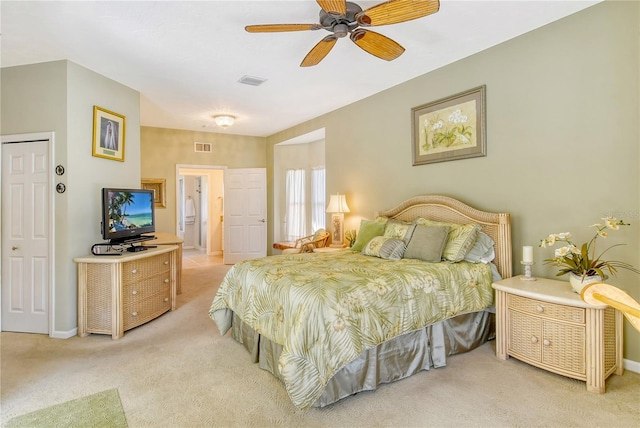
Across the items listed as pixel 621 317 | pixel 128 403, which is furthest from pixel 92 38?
pixel 621 317

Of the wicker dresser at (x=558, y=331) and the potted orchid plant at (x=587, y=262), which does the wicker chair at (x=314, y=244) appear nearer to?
the wicker dresser at (x=558, y=331)

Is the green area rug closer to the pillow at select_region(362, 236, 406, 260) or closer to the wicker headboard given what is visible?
the pillow at select_region(362, 236, 406, 260)

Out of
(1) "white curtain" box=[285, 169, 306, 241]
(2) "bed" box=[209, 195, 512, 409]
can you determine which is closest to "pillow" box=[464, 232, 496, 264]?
(2) "bed" box=[209, 195, 512, 409]

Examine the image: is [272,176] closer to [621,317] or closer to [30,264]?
[30,264]

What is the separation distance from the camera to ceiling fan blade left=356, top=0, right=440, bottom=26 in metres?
1.97

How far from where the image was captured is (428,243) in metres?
3.08

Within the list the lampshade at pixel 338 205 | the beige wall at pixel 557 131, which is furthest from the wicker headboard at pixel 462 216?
the lampshade at pixel 338 205

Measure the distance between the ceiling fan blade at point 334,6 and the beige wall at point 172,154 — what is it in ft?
17.2

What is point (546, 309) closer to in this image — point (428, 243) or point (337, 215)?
point (428, 243)

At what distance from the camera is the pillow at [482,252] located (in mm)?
Result: 3031

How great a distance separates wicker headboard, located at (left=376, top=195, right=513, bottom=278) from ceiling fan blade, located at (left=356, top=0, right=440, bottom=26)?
189cm

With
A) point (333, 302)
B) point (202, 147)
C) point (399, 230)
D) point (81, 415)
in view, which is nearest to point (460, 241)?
point (399, 230)

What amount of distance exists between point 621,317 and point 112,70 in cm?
506

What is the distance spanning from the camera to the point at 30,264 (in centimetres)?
339
